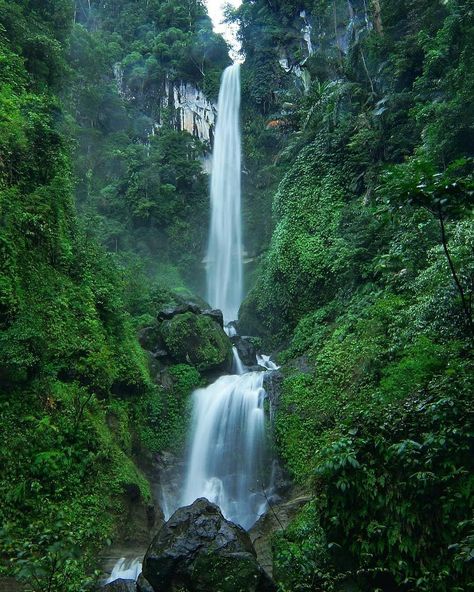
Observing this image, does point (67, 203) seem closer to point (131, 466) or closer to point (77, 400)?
point (77, 400)

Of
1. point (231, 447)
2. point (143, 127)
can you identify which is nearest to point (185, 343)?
point (231, 447)

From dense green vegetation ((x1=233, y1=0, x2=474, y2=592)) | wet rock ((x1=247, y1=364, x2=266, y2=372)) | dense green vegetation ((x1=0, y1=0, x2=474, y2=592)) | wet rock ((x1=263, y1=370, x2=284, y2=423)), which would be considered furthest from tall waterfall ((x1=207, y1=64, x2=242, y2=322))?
wet rock ((x1=263, y1=370, x2=284, y2=423))

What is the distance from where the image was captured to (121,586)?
6.78 metres

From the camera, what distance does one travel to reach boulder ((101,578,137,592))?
6.70 metres

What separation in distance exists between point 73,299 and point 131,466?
4.00 m

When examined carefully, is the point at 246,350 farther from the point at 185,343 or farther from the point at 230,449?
the point at 230,449

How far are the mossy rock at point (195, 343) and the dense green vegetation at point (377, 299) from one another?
2443mm

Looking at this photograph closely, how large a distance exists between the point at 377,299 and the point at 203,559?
733 cm

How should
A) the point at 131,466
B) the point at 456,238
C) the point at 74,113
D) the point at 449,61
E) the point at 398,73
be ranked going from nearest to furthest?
the point at 456,238, the point at 131,466, the point at 449,61, the point at 398,73, the point at 74,113

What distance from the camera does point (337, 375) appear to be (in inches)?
431

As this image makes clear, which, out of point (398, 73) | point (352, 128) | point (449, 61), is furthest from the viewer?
point (352, 128)

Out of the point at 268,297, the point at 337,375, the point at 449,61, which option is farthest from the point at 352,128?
the point at 337,375


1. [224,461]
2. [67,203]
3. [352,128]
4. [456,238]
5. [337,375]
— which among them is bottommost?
[224,461]

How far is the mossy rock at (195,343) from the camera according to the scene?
1512cm
